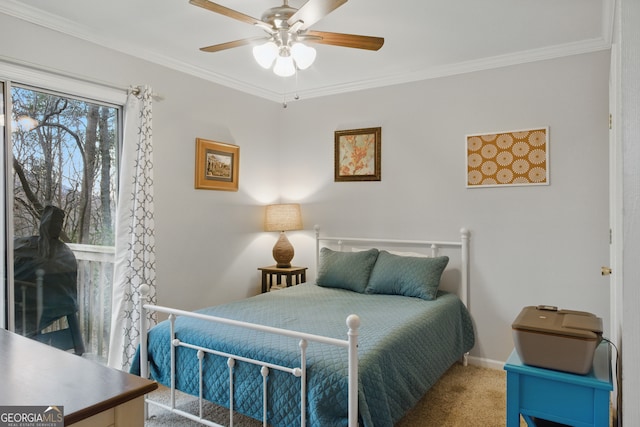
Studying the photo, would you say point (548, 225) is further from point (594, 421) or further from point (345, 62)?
point (345, 62)

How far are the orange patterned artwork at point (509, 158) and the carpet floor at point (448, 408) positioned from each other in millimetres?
1475

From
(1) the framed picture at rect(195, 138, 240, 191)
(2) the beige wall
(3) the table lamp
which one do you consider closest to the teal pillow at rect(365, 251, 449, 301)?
(2) the beige wall

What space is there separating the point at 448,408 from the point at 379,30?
245 cm

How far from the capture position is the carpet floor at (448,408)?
2508 mm

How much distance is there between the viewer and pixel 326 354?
6.49 feet

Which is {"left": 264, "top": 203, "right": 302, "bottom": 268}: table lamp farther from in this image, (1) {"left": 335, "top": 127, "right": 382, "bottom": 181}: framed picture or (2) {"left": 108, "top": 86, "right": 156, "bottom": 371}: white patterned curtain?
(2) {"left": 108, "top": 86, "right": 156, "bottom": 371}: white patterned curtain

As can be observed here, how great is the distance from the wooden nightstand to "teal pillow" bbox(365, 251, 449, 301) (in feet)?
2.88

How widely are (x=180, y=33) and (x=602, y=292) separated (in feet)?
11.1

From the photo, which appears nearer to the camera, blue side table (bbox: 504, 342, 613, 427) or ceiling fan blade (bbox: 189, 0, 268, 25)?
blue side table (bbox: 504, 342, 613, 427)

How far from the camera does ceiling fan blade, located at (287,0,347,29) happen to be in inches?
72.4

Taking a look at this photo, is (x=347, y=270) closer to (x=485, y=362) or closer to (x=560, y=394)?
(x=485, y=362)

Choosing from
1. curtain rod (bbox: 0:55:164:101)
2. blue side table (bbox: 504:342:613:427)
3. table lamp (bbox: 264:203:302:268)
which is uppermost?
curtain rod (bbox: 0:55:164:101)

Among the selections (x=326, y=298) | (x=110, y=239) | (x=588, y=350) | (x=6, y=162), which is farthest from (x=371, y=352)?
(x=6, y=162)

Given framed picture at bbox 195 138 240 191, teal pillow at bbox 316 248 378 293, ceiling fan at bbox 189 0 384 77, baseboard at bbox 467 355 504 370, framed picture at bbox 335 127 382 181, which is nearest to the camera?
ceiling fan at bbox 189 0 384 77
